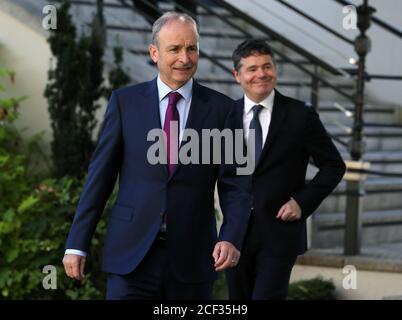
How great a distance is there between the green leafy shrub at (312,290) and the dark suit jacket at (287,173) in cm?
185

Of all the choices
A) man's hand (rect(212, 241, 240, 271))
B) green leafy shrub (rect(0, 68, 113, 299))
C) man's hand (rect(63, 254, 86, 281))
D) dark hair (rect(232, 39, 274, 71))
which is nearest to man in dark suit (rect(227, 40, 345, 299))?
dark hair (rect(232, 39, 274, 71))

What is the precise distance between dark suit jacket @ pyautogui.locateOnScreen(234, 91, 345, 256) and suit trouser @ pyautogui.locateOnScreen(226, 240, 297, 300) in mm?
46

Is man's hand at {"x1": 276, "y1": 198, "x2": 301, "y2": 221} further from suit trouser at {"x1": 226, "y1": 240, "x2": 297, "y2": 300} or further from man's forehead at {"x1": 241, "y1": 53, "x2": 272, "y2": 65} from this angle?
man's forehead at {"x1": 241, "y1": 53, "x2": 272, "y2": 65}

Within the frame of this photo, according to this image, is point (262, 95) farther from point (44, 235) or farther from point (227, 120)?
point (44, 235)

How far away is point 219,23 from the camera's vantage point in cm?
1078

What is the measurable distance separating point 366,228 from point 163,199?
448cm

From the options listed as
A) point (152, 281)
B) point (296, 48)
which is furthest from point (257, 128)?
point (296, 48)

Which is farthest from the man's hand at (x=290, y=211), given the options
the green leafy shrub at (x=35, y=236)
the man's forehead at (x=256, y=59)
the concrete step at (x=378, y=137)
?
the concrete step at (x=378, y=137)

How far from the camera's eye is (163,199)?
4.09 metres

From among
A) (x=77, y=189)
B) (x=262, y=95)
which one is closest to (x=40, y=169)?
(x=77, y=189)

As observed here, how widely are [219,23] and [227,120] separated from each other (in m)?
6.50

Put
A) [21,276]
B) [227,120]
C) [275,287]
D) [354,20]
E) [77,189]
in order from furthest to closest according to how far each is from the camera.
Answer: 1. [354,20]
2. [77,189]
3. [21,276]
4. [275,287]
5. [227,120]

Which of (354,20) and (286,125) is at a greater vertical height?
(354,20)

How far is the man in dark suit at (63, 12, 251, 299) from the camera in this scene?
4.07 m
